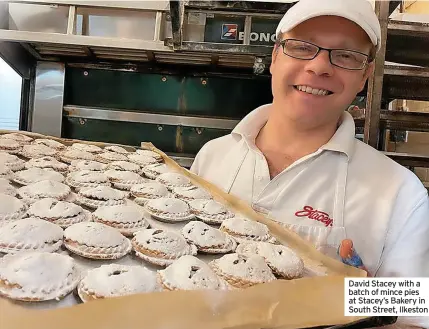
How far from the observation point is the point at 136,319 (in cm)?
62

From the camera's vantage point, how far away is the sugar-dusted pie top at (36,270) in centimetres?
70

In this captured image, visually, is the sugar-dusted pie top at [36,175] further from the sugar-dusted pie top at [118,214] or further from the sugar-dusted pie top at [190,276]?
the sugar-dusted pie top at [190,276]

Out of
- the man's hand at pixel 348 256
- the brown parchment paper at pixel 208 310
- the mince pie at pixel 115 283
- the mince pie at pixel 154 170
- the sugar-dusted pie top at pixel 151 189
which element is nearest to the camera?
the brown parchment paper at pixel 208 310

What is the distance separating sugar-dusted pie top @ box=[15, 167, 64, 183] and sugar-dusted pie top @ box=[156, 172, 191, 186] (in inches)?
11.8

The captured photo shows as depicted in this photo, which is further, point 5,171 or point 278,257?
point 5,171

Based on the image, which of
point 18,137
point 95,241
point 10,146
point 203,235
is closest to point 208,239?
point 203,235

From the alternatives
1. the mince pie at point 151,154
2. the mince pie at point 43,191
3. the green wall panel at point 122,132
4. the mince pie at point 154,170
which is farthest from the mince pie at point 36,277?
the green wall panel at point 122,132

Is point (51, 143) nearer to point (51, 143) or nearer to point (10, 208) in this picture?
point (51, 143)

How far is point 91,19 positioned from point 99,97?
1.40ft

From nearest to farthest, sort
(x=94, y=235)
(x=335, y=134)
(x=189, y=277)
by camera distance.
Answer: (x=189, y=277) < (x=94, y=235) < (x=335, y=134)

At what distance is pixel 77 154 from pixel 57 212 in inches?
23.1

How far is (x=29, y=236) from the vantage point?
0.85 metres

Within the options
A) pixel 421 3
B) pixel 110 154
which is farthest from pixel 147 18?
pixel 421 3

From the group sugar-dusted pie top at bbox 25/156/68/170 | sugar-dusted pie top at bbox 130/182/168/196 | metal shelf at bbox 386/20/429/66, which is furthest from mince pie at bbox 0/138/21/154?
metal shelf at bbox 386/20/429/66
